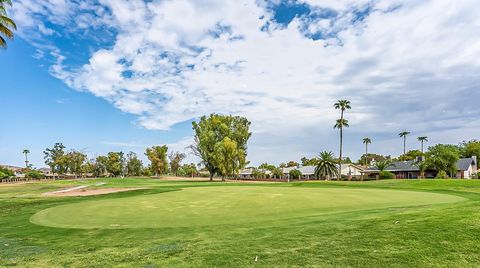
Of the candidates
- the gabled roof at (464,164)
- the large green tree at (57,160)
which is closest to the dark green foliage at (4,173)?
the large green tree at (57,160)

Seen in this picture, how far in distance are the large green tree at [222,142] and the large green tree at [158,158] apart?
65444mm

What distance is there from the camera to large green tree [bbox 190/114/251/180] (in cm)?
7712

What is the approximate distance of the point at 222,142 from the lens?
255 ft

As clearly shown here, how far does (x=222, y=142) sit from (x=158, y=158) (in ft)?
250

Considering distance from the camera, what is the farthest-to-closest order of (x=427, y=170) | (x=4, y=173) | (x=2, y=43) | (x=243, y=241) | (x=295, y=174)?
(x=4, y=173)
(x=295, y=174)
(x=427, y=170)
(x=2, y=43)
(x=243, y=241)

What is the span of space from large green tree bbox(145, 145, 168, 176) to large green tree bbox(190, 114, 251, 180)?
65444 mm

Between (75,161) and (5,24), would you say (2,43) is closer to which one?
(5,24)

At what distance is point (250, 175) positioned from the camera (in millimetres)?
138250

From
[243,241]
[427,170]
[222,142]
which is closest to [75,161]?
[222,142]

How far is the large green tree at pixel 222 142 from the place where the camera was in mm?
77125

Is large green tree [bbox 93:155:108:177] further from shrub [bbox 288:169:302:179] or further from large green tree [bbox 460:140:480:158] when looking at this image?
large green tree [bbox 460:140:480:158]

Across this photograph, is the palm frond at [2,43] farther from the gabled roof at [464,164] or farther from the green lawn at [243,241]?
the gabled roof at [464,164]

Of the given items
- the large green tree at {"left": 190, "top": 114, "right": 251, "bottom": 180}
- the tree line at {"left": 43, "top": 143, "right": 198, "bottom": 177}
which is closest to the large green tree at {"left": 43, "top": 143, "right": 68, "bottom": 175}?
the tree line at {"left": 43, "top": 143, "right": 198, "bottom": 177}

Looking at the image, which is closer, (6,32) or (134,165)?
(6,32)
